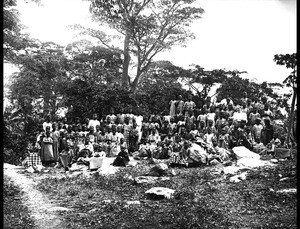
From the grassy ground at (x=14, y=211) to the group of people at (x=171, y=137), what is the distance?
5.00 metres

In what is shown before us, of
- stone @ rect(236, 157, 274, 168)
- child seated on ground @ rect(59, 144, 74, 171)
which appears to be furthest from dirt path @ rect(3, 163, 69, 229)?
stone @ rect(236, 157, 274, 168)

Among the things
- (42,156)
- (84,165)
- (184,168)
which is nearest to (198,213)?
(184,168)

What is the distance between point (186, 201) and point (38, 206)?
4.05 m

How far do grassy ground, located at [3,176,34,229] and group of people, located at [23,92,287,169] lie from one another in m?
5.00

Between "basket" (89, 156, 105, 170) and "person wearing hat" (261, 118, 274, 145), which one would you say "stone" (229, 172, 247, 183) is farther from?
"person wearing hat" (261, 118, 274, 145)

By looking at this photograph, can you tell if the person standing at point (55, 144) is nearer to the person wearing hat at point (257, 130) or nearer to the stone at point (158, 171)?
the stone at point (158, 171)

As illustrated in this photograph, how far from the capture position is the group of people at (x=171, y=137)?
16172 millimetres

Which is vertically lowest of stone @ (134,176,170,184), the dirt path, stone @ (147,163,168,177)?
the dirt path

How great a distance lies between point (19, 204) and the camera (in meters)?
9.28

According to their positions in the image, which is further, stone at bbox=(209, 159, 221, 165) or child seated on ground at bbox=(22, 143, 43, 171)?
child seated on ground at bbox=(22, 143, 43, 171)

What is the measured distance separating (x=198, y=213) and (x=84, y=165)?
8885 mm

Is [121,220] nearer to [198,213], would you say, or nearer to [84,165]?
[198,213]

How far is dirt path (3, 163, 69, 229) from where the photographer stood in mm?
7684

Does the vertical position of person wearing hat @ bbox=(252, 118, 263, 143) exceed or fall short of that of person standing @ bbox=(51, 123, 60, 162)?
it exceeds it
